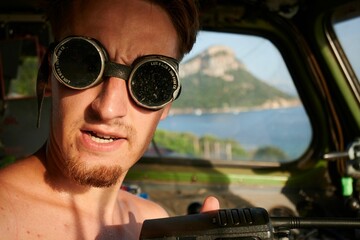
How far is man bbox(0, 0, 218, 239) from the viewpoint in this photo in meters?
1.01

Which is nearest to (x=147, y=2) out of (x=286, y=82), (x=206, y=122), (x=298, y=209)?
(x=286, y=82)

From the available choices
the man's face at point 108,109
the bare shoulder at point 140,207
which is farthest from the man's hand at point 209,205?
the bare shoulder at point 140,207

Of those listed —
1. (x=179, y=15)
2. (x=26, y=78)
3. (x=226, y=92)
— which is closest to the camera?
(x=179, y=15)

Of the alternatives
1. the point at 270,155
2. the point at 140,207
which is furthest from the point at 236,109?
the point at 140,207

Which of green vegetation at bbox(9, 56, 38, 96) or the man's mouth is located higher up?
the man's mouth

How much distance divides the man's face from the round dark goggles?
0.08 ft

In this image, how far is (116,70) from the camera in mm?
1035

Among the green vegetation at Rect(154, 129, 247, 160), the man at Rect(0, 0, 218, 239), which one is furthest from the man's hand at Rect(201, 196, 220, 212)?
the green vegetation at Rect(154, 129, 247, 160)

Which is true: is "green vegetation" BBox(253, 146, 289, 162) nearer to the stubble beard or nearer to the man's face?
the man's face

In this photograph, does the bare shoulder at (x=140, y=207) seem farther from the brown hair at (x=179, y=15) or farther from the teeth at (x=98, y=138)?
the brown hair at (x=179, y=15)

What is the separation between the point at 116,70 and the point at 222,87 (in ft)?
8.68

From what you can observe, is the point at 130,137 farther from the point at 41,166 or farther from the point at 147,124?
the point at 41,166

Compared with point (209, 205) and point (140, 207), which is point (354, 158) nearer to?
point (140, 207)

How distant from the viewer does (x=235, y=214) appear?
82cm
